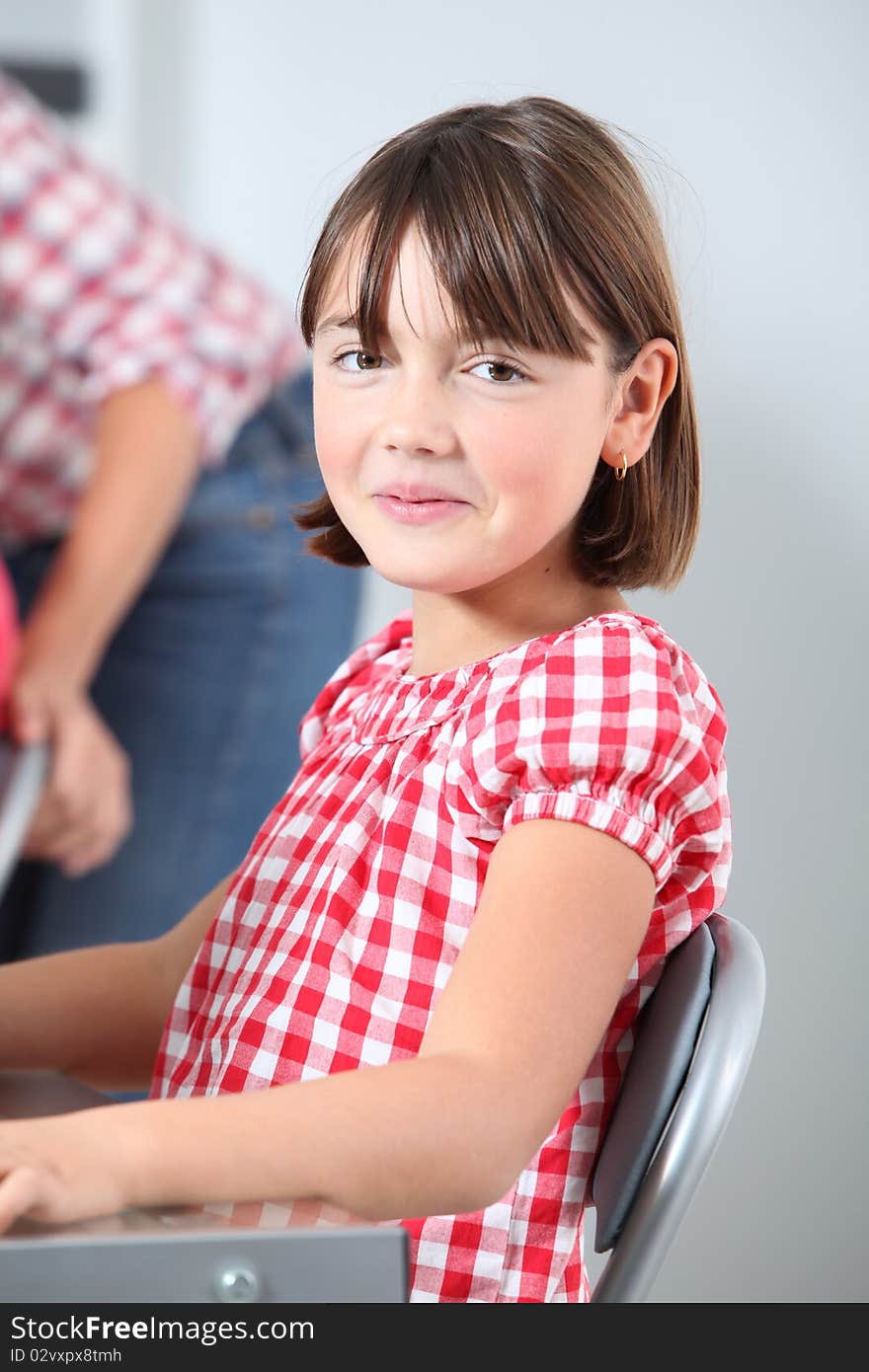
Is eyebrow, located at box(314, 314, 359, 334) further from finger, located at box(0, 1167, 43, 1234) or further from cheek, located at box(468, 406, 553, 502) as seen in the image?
finger, located at box(0, 1167, 43, 1234)

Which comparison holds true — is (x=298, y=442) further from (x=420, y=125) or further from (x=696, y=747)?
(x=696, y=747)

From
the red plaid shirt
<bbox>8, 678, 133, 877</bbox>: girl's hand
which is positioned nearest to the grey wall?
the red plaid shirt

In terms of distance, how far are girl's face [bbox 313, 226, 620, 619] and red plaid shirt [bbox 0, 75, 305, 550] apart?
1.87 ft

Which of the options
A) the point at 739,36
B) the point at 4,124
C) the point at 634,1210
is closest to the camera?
the point at 634,1210

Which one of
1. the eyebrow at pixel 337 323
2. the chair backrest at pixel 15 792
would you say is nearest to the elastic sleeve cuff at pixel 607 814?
the eyebrow at pixel 337 323

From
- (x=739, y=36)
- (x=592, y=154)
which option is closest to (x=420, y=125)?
(x=592, y=154)

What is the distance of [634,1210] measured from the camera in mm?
619

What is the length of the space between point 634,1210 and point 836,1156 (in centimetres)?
90

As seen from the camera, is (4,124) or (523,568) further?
(4,124)

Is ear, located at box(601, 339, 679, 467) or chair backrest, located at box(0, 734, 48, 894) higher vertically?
ear, located at box(601, 339, 679, 467)

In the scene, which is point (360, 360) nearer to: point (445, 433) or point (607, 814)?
point (445, 433)

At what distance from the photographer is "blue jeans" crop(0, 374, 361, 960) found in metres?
1.44

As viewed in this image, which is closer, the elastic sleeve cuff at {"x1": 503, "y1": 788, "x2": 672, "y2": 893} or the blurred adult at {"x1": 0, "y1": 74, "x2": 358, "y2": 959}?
the elastic sleeve cuff at {"x1": 503, "y1": 788, "x2": 672, "y2": 893}

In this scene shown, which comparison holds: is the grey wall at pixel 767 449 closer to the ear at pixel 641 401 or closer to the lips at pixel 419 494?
the ear at pixel 641 401
